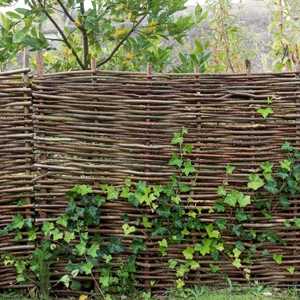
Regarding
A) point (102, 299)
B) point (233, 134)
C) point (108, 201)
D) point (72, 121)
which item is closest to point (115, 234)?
point (108, 201)

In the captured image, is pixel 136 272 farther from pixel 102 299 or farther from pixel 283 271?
pixel 283 271

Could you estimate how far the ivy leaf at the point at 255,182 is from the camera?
147 inches

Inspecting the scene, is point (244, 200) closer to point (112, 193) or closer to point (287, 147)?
point (287, 147)

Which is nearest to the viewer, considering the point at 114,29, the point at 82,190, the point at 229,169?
the point at 82,190

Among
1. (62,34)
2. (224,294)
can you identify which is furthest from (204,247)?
(62,34)

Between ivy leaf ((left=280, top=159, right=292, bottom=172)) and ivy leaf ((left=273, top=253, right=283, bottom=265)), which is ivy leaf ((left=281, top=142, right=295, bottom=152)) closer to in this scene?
ivy leaf ((left=280, top=159, right=292, bottom=172))

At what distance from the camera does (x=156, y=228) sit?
3775mm

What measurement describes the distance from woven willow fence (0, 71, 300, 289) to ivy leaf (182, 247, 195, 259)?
0.06 m

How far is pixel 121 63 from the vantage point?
175 inches

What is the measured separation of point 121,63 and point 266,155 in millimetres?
1585

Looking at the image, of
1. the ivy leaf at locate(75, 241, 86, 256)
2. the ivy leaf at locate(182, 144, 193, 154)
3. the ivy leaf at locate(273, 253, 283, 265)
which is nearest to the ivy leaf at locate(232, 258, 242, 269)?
the ivy leaf at locate(273, 253, 283, 265)

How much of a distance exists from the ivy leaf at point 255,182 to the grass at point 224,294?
82cm

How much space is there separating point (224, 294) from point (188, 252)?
433 millimetres

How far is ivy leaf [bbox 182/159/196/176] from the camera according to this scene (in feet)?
12.2
